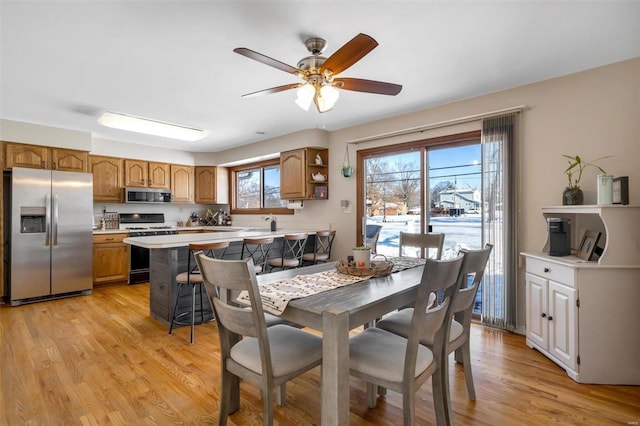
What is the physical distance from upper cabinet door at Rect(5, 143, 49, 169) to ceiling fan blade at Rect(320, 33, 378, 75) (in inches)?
176

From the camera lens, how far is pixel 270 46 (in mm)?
2268

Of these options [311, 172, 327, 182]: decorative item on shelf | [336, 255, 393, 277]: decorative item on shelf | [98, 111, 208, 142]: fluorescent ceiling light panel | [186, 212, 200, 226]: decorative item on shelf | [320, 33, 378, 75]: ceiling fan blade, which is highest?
[98, 111, 208, 142]: fluorescent ceiling light panel

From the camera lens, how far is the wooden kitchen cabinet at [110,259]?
4.84m

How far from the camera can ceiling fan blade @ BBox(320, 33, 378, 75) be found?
1576 mm

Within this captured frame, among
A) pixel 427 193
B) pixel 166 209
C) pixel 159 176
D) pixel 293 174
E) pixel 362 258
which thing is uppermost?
pixel 159 176

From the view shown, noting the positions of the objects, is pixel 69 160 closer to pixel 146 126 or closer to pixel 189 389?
pixel 146 126

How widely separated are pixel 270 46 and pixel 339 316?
196 centimetres

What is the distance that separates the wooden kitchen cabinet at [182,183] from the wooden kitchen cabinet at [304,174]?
2413 mm

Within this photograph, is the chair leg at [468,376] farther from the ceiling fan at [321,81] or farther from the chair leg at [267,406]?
the ceiling fan at [321,81]

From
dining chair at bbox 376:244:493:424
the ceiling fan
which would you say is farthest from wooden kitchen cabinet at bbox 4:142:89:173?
dining chair at bbox 376:244:493:424

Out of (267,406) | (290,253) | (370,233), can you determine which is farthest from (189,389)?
(370,233)

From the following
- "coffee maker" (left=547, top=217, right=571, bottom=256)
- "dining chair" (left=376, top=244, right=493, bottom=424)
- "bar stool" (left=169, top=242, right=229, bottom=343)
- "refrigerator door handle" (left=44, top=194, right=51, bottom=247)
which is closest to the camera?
"dining chair" (left=376, top=244, right=493, bottom=424)

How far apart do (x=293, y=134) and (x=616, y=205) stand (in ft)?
12.5

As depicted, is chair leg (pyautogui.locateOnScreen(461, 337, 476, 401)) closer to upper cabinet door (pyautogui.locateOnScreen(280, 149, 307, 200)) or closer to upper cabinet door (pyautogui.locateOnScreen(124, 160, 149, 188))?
upper cabinet door (pyautogui.locateOnScreen(280, 149, 307, 200))
